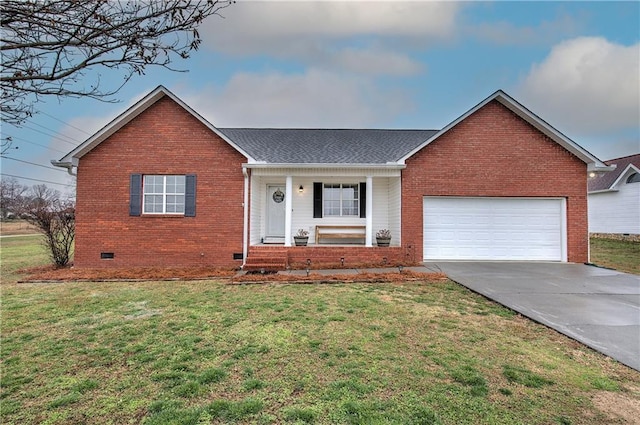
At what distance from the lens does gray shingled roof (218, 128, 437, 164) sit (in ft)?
40.8

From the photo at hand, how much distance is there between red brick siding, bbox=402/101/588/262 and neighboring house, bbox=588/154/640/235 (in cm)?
1078

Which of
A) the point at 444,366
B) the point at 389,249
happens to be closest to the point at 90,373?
the point at 444,366

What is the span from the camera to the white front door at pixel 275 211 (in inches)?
534

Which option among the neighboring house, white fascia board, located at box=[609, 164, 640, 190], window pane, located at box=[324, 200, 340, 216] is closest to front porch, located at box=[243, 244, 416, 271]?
window pane, located at box=[324, 200, 340, 216]

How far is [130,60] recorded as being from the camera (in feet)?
7.84

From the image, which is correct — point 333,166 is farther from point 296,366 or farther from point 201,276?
point 296,366

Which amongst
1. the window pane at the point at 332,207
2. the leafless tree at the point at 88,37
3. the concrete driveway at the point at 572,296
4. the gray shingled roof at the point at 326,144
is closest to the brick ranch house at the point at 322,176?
the gray shingled roof at the point at 326,144

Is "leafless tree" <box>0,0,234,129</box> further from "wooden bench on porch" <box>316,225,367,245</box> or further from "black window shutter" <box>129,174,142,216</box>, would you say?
"wooden bench on porch" <box>316,225,367,245</box>

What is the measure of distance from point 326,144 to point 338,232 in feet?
13.1

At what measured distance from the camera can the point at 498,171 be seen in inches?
467

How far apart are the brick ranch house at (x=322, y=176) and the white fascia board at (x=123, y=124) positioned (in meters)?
0.04

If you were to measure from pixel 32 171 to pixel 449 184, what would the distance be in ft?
178

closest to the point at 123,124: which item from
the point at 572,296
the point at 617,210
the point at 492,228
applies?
the point at 492,228

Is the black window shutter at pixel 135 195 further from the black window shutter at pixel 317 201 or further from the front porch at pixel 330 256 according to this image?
the black window shutter at pixel 317 201
